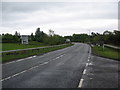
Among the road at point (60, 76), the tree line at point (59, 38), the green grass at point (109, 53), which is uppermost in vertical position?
the tree line at point (59, 38)

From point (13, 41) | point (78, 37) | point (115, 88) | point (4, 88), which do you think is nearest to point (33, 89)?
point (4, 88)

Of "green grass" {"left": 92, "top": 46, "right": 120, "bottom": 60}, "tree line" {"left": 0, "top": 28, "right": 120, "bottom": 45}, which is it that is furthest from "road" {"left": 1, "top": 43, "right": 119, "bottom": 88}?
"tree line" {"left": 0, "top": 28, "right": 120, "bottom": 45}

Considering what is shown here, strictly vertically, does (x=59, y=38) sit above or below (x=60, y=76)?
above

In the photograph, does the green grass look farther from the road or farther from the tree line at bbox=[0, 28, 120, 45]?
the tree line at bbox=[0, 28, 120, 45]

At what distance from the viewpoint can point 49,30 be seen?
7781 cm

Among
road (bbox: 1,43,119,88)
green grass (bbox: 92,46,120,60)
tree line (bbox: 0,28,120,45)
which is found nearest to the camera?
road (bbox: 1,43,119,88)

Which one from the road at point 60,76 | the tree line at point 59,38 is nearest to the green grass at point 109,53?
the road at point 60,76

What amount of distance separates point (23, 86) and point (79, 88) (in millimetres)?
2179

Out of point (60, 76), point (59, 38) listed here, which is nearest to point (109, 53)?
point (60, 76)

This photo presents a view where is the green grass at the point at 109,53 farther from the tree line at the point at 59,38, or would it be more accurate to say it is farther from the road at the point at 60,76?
the tree line at the point at 59,38

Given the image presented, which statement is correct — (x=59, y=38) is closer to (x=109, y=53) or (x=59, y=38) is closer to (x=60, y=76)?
(x=109, y=53)

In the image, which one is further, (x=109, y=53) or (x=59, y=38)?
(x=59, y=38)

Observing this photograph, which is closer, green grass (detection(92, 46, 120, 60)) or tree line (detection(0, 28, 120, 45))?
green grass (detection(92, 46, 120, 60))

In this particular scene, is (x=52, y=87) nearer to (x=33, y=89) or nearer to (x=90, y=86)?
(x=33, y=89)
